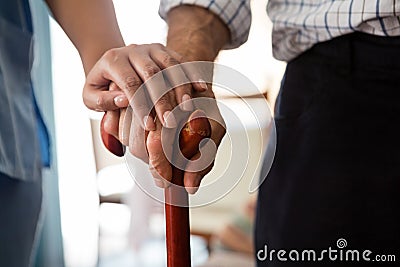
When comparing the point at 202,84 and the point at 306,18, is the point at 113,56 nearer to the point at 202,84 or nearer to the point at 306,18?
the point at 202,84

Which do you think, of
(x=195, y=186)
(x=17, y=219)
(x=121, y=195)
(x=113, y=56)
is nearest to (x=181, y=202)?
(x=195, y=186)

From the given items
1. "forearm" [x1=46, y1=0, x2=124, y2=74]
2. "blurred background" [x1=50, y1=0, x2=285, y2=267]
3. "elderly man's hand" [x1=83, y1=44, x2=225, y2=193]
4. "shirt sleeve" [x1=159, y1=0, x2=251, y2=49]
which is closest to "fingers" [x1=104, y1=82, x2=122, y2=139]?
"elderly man's hand" [x1=83, y1=44, x2=225, y2=193]

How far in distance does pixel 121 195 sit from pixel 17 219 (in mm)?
1336

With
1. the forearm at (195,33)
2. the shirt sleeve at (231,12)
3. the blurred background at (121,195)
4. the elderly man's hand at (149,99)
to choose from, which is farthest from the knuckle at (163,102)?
the blurred background at (121,195)

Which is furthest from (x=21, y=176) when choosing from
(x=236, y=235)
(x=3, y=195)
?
(x=236, y=235)

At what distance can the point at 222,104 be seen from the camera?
0.50 metres

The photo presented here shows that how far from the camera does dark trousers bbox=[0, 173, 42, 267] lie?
0.59m

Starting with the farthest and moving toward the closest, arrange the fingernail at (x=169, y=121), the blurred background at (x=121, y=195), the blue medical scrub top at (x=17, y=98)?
the blurred background at (x=121, y=195)
the blue medical scrub top at (x=17, y=98)
the fingernail at (x=169, y=121)

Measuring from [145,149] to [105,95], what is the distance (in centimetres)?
5

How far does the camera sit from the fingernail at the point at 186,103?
0.44 m

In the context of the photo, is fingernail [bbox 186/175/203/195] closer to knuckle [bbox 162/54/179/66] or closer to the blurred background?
knuckle [bbox 162/54/179/66]

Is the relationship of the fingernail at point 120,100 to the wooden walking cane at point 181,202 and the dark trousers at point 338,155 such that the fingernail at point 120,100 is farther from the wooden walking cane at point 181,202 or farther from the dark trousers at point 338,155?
the dark trousers at point 338,155

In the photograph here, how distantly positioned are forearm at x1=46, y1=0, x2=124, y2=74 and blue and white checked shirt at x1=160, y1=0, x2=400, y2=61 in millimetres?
94

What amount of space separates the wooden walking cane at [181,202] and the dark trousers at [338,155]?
0.94 ft
